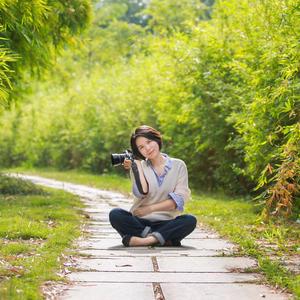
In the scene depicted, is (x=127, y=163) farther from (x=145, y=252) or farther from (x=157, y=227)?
(x=145, y=252)

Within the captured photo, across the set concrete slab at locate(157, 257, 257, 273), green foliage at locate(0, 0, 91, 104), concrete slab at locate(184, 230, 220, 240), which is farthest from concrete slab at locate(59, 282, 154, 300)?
green foliage at locate(0, 0, 91, 104)

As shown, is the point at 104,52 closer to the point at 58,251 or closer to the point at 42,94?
the point at 42,94

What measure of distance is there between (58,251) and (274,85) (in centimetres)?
435

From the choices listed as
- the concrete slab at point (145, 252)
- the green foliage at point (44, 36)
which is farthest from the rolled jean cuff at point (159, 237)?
the green foliage at point (44, 36)

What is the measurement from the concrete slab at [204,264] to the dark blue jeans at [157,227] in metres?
0.83

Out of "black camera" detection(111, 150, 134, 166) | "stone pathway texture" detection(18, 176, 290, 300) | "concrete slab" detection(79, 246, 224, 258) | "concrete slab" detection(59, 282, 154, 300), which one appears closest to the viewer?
"concrete slab" detection(59, 282, 154, 300)

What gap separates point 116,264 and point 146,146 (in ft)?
5.49

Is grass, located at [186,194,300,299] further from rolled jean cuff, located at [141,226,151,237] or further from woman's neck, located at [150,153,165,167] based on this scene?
woman's neck, located at [150,153,165,167]

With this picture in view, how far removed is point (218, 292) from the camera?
16.5 feet

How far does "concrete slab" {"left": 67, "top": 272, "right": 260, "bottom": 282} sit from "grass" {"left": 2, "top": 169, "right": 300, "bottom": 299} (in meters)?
0.25

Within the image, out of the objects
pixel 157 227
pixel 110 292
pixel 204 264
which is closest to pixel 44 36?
pixel 157 227

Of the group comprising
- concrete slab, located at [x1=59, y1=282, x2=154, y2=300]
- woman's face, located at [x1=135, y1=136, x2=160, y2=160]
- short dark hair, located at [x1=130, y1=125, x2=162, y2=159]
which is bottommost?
concrete slab, located at [x1=59, y1=282, x2=154, y2=300]

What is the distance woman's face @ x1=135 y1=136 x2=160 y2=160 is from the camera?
24.4 ft

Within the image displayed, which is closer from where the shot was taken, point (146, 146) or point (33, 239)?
point (146, 146)
